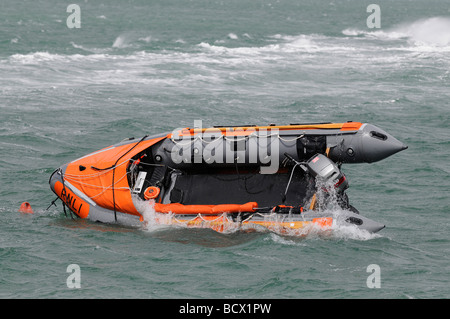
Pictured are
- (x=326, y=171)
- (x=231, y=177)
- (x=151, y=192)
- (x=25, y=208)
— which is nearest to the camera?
(x=326, y=171)

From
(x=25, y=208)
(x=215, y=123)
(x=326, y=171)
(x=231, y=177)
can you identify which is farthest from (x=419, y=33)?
(x=25, y=208)

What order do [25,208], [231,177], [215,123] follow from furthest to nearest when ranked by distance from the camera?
[215,123] < [25,208] < [231,177]

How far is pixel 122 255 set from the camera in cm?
1069

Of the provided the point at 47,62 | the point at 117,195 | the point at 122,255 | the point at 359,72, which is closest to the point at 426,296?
the point at 122,255

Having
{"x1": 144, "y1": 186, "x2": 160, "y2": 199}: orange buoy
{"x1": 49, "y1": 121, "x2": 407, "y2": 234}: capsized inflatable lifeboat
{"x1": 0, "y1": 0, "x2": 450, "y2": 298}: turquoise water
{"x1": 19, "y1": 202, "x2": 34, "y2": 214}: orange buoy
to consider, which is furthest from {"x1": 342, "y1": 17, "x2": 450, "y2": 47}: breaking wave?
{"x1": 19, "y1": 202, "x2": 34, "y2": 214}: orange buoy

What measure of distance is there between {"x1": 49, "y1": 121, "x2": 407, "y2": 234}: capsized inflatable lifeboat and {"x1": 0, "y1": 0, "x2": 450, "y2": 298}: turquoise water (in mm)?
296

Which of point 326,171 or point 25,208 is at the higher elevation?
point 326,171

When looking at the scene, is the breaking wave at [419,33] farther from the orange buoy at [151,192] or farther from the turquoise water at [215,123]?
the orange buoy at [151,192]

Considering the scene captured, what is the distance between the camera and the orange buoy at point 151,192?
12.0 metres

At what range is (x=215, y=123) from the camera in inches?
758

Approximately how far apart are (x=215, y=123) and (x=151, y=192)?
7.44 m

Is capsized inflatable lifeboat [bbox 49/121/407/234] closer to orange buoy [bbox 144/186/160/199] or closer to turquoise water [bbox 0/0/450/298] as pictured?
orange buoy [bbox 144/186/160/199]

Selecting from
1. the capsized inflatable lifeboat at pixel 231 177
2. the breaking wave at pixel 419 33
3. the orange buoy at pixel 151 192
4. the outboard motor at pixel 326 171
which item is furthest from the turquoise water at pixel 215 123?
the outboard motor at pixel 326 171

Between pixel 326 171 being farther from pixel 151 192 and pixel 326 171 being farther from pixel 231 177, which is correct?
pixel 151 192
